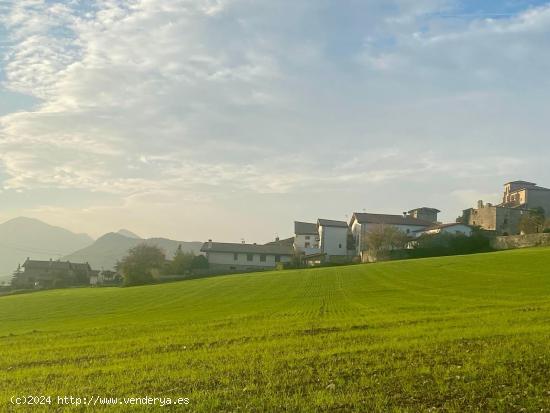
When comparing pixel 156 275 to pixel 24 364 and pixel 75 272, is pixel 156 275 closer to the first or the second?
pixel 75 272

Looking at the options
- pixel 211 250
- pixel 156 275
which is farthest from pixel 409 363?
pixel 211 250

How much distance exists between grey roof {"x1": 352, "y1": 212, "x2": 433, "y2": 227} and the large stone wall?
106ft

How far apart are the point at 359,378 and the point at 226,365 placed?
13.6ft

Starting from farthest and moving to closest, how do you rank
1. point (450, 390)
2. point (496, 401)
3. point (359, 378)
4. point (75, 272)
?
1. point (75, 272)
2. point (359, 378)
3. point (450, 390)
4. point (496, 401)

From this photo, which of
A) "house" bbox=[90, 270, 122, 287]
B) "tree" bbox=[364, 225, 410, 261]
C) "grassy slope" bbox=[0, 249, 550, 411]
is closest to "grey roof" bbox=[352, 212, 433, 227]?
"tree" bbox=[364, 225, 410, 261]

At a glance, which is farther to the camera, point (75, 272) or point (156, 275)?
point (75, 272)

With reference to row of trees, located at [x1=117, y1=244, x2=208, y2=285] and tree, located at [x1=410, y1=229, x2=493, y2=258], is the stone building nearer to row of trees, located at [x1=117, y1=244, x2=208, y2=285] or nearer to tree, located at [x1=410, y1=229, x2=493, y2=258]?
tree, located at [x1=410, y1=229, x2=493, y2=258]

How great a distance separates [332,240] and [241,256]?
2039 centimetres

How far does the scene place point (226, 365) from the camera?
15.5m

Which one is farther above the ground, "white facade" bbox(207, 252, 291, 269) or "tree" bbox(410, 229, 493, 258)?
"tree" bbox(410, 229, 493, 258)

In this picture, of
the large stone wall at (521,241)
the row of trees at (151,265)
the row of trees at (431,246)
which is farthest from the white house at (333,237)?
the large stone wall at (521,241)

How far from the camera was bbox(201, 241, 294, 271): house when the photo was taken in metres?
120

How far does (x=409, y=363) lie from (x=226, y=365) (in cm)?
491

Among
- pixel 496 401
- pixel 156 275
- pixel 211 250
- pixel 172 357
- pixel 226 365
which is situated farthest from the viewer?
pixel 211 250
